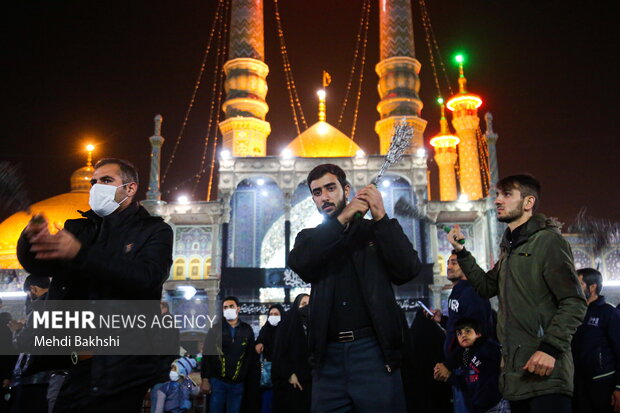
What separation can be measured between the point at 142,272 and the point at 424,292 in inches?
744

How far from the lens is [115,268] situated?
2299 millimetres

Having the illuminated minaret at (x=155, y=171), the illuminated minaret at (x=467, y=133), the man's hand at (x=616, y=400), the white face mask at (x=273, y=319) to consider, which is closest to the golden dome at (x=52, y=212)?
the illuminated minaret at (x=155, y=171)

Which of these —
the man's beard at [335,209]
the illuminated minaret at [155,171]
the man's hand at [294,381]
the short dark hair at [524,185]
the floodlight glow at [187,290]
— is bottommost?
the man's hand at [294,381]

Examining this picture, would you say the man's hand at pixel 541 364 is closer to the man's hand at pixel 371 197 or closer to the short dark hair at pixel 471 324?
the man's hand at pixel 371 197

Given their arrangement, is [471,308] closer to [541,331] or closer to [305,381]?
[541,331]

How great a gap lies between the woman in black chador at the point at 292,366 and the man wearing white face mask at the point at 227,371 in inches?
16.2

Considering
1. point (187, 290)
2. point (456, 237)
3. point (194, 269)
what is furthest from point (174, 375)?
point (194, 269)

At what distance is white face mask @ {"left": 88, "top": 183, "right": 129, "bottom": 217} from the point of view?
8.99 ft

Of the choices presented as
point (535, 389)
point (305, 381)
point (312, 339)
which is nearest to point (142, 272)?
point (312, 339)

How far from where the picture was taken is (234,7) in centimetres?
2725

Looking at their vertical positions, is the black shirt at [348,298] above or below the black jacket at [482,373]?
above

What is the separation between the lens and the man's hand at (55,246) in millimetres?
2164

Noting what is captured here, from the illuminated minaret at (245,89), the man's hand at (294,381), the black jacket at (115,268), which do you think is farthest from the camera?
the illuminated minaret at (245,89)

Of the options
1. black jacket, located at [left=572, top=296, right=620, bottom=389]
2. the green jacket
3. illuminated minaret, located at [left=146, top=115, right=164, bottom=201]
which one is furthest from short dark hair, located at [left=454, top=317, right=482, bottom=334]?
illuminated minaret, located at [left=146, top=115, right=164, bottom=201]
